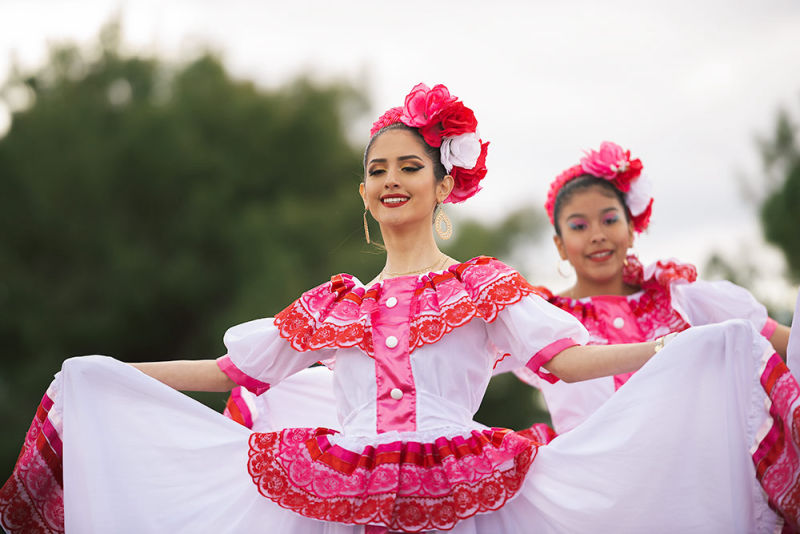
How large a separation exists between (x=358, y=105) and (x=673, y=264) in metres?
10.9

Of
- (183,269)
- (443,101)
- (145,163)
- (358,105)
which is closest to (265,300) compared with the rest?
(183,269)

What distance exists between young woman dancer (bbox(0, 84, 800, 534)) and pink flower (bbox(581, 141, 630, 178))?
126 cm

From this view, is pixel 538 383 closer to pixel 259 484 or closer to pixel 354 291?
pixel 354 291

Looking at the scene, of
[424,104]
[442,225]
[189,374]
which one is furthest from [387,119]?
[189,374]

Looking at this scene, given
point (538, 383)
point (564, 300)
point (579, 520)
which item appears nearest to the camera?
point (579, 520)

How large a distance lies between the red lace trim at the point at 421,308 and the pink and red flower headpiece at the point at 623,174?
1377 mm

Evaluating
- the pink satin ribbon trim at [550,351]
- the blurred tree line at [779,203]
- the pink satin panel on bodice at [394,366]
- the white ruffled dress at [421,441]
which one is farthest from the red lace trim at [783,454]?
the blurred tree line at [779,203]

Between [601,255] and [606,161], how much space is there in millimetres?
441

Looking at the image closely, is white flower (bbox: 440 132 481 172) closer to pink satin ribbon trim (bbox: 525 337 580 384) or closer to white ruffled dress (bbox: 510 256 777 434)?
pink satin ribbon trim (bbox: 525 337 580 384)

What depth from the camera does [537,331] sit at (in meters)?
2.35

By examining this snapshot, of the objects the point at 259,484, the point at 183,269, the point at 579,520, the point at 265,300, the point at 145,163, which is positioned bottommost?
the point at 579,520

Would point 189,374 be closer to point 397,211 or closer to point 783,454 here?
point 397,211

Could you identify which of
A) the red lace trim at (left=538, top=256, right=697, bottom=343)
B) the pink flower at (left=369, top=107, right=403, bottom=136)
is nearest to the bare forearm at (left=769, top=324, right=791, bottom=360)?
the red lace trim at (left=538, top=256, right=697, bottom=343)

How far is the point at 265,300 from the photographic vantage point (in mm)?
10359
